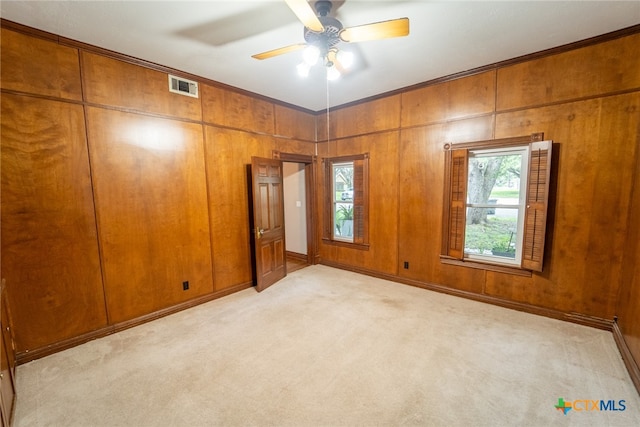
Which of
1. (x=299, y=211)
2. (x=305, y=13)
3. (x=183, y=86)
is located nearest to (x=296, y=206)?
(x=299, y=211)

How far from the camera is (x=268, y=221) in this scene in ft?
13.4

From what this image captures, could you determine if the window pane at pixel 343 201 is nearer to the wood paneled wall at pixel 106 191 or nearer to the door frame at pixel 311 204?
the door frame at pixel 311 204

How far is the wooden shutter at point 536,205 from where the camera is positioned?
2811 mm

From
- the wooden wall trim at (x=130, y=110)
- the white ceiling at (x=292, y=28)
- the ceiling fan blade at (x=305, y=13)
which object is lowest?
the wooden wall trim at (x=130, y=110)

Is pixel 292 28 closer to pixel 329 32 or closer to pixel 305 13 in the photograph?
pixel 329 32

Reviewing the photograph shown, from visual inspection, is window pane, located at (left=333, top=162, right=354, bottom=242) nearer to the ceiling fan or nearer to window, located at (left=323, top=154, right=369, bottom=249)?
window, located at (left=323, top=154, right=369, bottom=249)

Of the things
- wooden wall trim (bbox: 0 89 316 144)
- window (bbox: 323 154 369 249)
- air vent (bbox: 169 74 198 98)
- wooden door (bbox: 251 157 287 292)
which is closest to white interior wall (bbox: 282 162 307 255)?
window (bbox: 323 154 369 249)

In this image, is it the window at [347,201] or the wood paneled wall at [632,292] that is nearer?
the wood paneled wall at [632,292]

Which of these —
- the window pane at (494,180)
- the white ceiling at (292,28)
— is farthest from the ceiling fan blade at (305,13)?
the window pane at (494,180)

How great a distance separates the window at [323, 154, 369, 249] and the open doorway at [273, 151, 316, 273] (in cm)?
31

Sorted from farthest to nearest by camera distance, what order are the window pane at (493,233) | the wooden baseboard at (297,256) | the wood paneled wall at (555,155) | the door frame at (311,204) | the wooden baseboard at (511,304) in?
the wooden baseboard at (297,256) → the door frame at (311,204) → the window pane at (493,233) → the wooden baseboard at (511,304) → the wood paneled wall at (555,155)

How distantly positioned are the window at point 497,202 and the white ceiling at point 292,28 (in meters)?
1.02

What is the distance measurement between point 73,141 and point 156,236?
119 centimetres

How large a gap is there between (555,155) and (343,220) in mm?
3090
